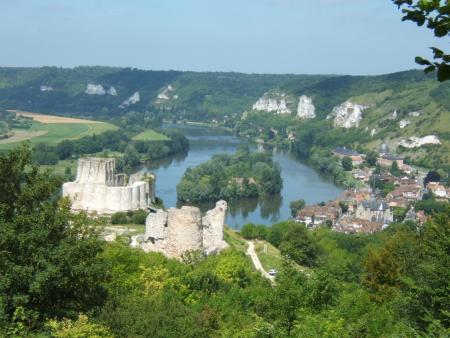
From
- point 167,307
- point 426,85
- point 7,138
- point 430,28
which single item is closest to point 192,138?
point 7,138

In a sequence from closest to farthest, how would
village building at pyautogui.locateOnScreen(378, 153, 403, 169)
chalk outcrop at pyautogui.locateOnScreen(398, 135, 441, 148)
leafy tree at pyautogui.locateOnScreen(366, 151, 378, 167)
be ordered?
village building at pyautogui.locateOnScreen(378, 153, 403, 169), leafy tree at pyautogui.locateOnScreen(366, 151, 378, 167), chalk outcrop at pyautogui.locateOnScreen(398, 135, 441, 148)

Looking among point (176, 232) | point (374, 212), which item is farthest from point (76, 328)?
point (374, 212)

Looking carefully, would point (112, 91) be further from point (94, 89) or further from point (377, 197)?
point (377, 197)

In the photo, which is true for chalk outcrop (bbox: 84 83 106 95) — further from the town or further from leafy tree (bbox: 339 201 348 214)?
leafy tree (bbox: 339 201 348 214)

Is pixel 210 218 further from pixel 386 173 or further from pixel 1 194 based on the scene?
pixel 386 173

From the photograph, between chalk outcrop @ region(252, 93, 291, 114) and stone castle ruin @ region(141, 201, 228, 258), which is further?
chalk outcrop @ region(252, 93, 291, 114)

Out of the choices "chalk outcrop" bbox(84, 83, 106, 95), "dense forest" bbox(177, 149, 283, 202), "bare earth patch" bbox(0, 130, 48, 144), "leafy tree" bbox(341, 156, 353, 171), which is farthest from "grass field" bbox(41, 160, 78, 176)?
"chalk outcrop" bbox(84, 83, 106, 95)
